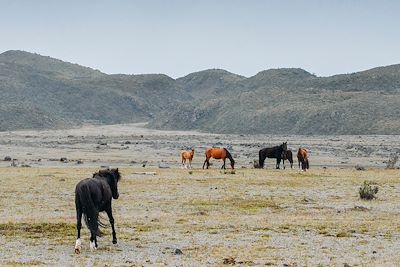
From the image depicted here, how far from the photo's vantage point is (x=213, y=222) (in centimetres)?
2106

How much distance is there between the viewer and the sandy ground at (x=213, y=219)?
51.0 feet

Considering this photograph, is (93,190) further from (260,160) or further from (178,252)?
(260,160)

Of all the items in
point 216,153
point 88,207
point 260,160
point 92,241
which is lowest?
point 92,241

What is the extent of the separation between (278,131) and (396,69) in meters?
63.0

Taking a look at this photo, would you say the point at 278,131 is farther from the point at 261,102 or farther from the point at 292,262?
the point at 292,262

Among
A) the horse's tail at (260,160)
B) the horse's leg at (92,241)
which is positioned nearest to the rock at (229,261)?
the horse's leg at (92,241)

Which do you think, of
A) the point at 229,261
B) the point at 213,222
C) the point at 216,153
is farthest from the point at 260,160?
the point at 229,261

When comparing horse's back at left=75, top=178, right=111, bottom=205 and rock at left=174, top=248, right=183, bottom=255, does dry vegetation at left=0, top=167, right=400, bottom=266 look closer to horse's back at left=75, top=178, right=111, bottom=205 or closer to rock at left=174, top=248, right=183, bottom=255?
rock at left=174, top=248, right=183, bottom=255

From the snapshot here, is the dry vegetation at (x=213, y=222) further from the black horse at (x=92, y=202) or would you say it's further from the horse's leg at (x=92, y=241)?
the black horse at (x=92, y=202)

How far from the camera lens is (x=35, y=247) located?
54.7 ft

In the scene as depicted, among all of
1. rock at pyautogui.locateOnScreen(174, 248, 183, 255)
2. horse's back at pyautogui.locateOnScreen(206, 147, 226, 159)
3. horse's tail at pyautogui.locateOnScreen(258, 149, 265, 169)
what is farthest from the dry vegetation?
horse's tail at pyautogui.locateOnScreen(258, 149, 265, 169)

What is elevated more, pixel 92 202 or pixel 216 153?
pixel 216 153

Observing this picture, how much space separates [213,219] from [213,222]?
719 mm

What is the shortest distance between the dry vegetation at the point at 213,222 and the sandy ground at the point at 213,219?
3 cm
